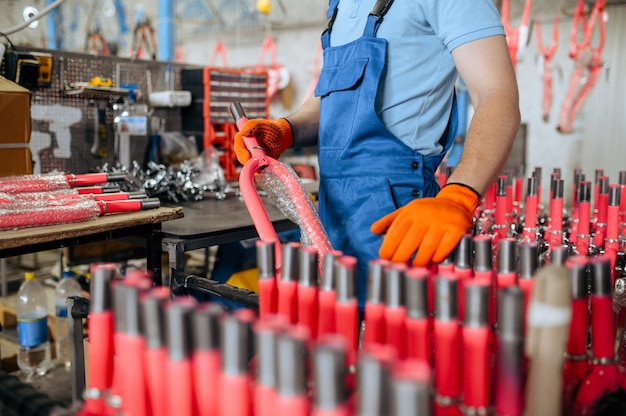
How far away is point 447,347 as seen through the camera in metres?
0.68

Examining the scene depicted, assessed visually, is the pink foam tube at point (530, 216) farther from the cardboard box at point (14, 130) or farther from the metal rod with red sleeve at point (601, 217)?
the cardboard box at point (14, 130)

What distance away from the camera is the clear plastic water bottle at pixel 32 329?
→ 8.39 feet

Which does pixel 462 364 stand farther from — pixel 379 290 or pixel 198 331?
pixel 198 331

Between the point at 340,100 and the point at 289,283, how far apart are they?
84 centimetres

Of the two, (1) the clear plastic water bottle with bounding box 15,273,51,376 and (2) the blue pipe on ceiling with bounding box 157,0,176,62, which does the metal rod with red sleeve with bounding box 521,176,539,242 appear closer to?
(1) the clear plastic water bottle with bounding box 15,273,51,376

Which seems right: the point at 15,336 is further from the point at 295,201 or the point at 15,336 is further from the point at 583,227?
the point at 583,227

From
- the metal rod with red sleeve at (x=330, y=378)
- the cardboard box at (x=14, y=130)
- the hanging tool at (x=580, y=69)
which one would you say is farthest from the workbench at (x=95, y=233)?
the hanging tool at (x=580, y=69)

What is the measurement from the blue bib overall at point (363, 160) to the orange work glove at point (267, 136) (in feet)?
0.59

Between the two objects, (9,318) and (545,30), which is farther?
(545,30)

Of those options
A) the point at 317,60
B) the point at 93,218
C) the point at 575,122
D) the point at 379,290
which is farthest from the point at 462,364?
the point at 317,60

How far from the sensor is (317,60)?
290 inches

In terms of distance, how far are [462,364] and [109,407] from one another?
445 millimetres

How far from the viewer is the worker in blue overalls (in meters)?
1.25

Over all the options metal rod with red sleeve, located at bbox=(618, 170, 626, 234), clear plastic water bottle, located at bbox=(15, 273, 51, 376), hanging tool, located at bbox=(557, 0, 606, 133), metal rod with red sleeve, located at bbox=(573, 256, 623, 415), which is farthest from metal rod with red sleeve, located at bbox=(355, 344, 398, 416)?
hanging tool, located at bbox=(557, 0, 606, 133)
